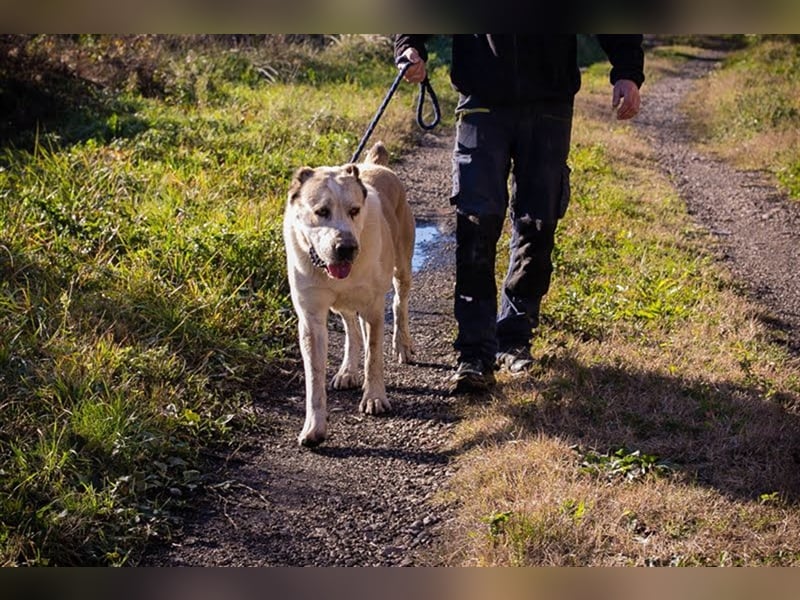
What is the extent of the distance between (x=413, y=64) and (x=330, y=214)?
42.6 inches

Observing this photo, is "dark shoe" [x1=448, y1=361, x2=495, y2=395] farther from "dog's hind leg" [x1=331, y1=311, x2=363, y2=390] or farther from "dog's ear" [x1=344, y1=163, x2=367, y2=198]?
"dog's ear" [x1=344, y1=163, x2=367, y2=198]

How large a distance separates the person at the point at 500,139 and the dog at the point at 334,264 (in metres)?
0.47

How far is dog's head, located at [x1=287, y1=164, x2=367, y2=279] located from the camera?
15.2ft

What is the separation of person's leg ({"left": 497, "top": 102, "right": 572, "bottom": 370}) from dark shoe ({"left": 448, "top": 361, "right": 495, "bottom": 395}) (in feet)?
0.80

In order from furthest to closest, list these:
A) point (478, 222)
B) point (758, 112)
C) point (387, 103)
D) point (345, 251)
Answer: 1. point (758, 112)
2. point (387, 103)
3. point (478, 222)
4. point (345, 251)

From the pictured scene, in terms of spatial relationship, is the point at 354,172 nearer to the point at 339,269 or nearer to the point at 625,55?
the point at 339,269

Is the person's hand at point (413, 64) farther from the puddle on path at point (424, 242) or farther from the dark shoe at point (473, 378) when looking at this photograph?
the puddle on path at point (424, 242)

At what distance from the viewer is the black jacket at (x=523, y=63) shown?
16.9 ft

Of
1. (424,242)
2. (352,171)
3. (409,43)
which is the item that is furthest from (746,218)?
(352,171)

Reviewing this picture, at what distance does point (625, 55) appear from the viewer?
520 centimetres

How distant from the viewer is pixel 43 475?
4094mm
